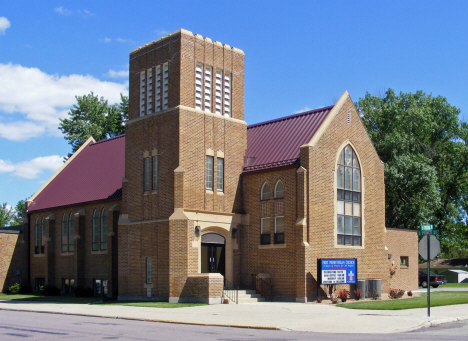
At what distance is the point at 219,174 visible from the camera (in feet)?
101

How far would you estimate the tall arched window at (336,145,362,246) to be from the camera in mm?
30875

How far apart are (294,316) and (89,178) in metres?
23.4

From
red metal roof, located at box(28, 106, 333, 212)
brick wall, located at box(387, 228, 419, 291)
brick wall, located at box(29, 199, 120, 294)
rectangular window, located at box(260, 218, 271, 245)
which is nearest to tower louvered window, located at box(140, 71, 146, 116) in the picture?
red metal roof, located at box(28, 106, 333, 212)

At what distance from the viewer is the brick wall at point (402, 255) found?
37.1 m

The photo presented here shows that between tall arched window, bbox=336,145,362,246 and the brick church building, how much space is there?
6 cm

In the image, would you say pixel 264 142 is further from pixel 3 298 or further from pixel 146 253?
pixel 3 298

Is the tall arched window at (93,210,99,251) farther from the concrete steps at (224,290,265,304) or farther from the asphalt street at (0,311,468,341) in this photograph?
the asphalt street at (0,311,468,341)

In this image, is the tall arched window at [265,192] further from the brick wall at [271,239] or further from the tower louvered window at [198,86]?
the tower louvered window at [198,86]

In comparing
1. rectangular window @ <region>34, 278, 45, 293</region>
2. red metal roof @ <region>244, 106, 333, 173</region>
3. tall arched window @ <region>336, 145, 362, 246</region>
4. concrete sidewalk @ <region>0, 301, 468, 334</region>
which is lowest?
rectangular window @ <region>34, 278, 45, 293</region>

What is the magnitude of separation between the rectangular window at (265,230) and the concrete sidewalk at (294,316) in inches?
171

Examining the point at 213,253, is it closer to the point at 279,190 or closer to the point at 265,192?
the point at 265,192

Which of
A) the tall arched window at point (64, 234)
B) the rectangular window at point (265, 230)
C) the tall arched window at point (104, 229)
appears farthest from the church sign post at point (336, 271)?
the tall arched window at point (64, 234)

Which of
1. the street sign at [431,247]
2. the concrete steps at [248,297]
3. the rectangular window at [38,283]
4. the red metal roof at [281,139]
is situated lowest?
the rectangular window at [38,283]

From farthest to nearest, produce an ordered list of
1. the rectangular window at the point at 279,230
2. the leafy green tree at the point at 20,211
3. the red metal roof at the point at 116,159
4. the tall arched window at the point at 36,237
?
1. the leafy green tree at the point at 20,211
2. the tall arched window at the point at 36,237
3. the red metal roof at the point at 116,159
4. the rectangular window at the point at 279,230
